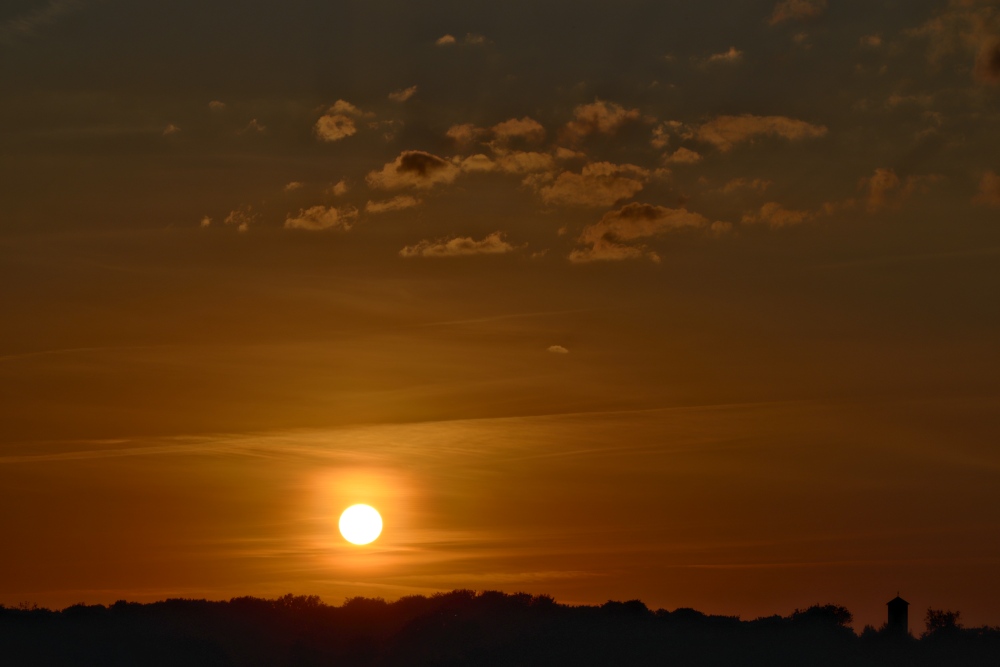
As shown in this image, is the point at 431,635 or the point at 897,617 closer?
the point at 897,617

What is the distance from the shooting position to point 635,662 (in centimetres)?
11925

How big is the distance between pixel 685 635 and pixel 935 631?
21797 mm

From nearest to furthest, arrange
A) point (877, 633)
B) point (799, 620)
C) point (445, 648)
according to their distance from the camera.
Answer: point (877, 633) → point (799, 620) → point (445, 648)

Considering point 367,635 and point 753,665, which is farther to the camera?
point 367,635

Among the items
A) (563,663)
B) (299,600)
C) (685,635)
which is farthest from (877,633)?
(299,600)

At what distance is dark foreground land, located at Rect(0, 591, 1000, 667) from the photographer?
116 metres

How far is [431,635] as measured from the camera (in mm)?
130875

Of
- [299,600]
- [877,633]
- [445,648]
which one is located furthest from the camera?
[299,600]

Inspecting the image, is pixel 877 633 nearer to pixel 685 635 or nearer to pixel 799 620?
pixel 799 620

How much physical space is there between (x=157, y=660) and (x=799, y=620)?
5868 cm

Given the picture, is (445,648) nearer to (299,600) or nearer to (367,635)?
(367,635)

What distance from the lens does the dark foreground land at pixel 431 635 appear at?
11569cm

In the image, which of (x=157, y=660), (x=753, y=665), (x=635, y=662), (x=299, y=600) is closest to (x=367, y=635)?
(x=299, y=600)

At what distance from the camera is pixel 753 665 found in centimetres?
11412
